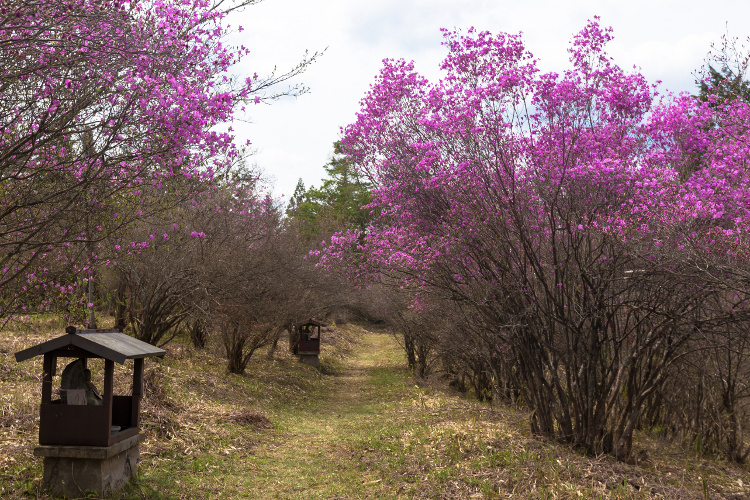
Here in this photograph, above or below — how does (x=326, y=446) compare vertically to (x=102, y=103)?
below

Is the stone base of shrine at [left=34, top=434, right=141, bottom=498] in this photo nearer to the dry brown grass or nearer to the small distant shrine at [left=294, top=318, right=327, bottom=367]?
the dry brown grass

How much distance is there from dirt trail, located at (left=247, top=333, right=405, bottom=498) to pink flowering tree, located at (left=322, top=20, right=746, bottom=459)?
11.0ft

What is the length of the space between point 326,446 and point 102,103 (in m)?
7.33

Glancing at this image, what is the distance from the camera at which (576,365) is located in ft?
30.5

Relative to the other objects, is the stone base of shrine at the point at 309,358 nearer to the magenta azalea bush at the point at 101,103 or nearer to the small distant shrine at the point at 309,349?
the small distant shrine at the point at 309,349

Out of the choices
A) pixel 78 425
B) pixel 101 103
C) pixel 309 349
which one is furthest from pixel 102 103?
pixel 309 349

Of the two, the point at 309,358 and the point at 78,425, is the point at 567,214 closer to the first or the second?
the point at 78,425

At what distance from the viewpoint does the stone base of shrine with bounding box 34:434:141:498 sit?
658 cm

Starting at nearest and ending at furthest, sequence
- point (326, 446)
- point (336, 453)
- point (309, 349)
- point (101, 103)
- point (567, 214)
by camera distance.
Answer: point (101, 103) < point (567, 214) < point (336, 453) < point (326, 446) < point (309, 349)

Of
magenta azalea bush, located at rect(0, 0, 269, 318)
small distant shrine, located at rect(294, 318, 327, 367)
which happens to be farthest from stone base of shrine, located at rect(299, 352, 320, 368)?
magenta azalea bush, located at rect(0, 0, 269, 318)

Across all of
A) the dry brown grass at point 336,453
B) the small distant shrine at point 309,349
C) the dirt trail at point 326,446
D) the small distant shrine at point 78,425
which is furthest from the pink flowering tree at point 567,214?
the small distant shrine at point 309,349

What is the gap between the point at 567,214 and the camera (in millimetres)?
8891

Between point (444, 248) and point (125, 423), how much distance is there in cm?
557

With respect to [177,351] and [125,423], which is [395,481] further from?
[177,351]
